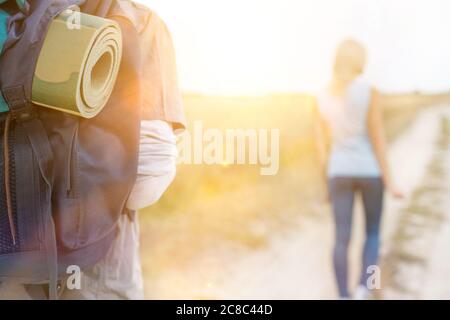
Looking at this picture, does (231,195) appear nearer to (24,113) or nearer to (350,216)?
(350,216)

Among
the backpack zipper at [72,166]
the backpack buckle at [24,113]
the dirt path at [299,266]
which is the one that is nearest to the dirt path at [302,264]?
the dirt path at [299,266]

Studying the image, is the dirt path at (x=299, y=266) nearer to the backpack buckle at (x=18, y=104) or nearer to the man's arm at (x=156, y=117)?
the man's arm at (x=156, y=117)

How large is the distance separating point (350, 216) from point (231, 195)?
73 cm

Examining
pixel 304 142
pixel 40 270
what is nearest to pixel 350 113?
pixel 304 142

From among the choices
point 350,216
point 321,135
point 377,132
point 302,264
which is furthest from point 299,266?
point 377,132

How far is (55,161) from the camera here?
110 centimetres

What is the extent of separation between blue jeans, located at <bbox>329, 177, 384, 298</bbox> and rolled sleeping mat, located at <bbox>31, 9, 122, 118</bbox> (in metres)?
1.20

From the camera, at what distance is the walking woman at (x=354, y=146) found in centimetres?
188

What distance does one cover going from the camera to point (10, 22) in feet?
3.46

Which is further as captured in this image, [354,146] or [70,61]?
[354,146]

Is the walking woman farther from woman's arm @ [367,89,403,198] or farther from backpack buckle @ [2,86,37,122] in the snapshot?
backpack buckle @ [2,86,37,122]

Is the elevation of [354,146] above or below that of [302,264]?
above

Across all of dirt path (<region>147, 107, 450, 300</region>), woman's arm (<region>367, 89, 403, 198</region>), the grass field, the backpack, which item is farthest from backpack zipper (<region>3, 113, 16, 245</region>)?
woman's arm (<region>367, 89, 403, 198</region>)

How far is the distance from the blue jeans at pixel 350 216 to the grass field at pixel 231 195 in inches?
12.8
